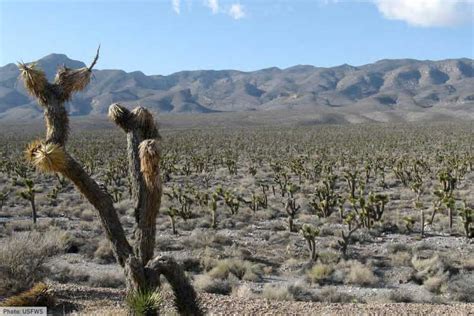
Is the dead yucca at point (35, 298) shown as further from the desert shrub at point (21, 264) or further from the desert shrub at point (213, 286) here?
the desert shrub at point (213, 286)

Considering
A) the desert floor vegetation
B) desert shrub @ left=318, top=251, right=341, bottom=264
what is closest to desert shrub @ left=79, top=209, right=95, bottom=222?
the desert floor vegetation

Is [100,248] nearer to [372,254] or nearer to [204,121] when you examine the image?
[372,254]

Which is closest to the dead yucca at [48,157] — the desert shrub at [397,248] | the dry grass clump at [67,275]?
the dry grass clump at [67,275]

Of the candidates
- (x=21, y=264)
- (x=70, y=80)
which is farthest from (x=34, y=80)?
(x=21, y=264)

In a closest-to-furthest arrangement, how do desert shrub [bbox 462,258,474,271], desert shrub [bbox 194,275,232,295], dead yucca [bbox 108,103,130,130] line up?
dead yucca [bbox 108,103,130,130], desert shrub [bbox 194,275,232,295], desert shrub [bbox 462,258,474,271]

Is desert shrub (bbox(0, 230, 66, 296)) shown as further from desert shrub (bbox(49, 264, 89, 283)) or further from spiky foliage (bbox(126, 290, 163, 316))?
spiky foliage (bbox(126, 290, 163, 316))

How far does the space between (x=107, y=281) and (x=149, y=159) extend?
6.30m

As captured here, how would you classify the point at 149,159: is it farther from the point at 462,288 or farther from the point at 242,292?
the point at 462,288

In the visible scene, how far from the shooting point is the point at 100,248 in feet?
53.9

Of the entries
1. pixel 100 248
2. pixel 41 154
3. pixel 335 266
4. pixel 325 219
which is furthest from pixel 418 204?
pixel 41 154

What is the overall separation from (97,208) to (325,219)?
1457 cm

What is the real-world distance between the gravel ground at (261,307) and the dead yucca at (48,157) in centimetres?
293

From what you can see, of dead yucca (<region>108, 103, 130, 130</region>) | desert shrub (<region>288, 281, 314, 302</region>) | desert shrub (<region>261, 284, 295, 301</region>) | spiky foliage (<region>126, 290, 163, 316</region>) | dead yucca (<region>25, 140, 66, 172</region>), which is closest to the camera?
spiky foliage (<region>126, 290, 163, 316</region>)

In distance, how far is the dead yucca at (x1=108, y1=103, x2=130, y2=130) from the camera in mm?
8945
